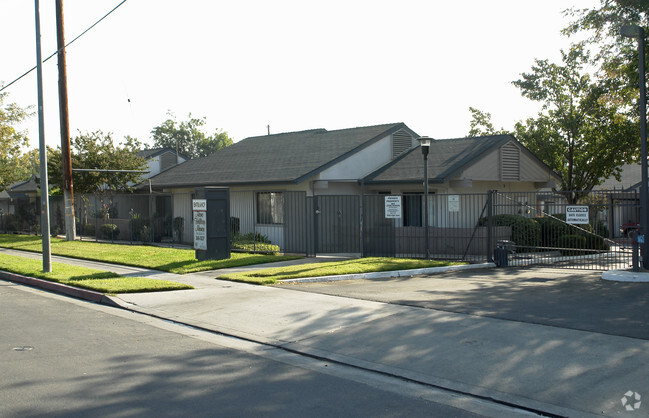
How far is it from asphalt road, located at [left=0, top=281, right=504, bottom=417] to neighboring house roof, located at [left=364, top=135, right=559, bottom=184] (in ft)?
45.0

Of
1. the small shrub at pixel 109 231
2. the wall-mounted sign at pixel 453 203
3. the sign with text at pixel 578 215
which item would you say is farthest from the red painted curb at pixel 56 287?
the sign with text at pixel 578 215

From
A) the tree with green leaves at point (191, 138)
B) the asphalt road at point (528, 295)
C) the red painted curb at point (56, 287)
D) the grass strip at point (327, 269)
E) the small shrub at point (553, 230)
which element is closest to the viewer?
the asphalt road at point (528, 295)

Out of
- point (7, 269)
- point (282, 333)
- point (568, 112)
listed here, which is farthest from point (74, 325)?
point (568, 112)

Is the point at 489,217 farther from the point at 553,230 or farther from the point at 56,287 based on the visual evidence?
the point at 56,287

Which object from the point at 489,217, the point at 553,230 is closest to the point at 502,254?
the point at 489,217

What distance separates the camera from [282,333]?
8.70m

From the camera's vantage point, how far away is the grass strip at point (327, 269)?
13.7m

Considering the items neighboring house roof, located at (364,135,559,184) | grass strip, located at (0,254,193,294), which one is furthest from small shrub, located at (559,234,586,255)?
grass strip, located at (0,254,193,294)

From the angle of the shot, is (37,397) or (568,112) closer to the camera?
(37,397)

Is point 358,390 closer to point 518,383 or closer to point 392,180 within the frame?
point 518,383

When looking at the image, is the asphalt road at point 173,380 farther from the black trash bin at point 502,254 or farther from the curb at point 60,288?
the black trash bin at point 502,254

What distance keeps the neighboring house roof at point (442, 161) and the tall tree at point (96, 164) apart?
13.1 metres

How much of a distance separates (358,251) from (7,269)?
403 inches

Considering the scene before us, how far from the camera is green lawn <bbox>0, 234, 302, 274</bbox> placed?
635 inches
